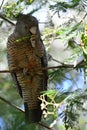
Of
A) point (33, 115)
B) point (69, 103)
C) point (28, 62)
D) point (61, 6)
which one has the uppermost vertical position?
point (61, 6)

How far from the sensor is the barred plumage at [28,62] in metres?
2.38

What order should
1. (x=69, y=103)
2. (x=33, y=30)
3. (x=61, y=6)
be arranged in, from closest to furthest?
(x=69, y=103) → (x=61, y=6) → (x=33, y=30)

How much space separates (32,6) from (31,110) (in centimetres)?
68

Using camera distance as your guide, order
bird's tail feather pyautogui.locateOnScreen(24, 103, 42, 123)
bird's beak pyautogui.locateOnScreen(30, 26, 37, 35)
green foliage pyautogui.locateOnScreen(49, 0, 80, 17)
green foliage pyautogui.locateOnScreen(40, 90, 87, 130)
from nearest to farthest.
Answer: green foliage pyautogui.locateOnScreen(40, 90, 87, 130)
green foliage pyautogui.locateOnScreen(49, 0, 80, 17)
bird's beak pyautogui.locateOnScreen(30, 26, 37, 35)
bird's tail feather pyautogui.locateOnScreen(24, 103, 42, 123)

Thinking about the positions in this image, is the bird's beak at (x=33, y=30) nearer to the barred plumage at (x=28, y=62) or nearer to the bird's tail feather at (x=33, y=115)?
the barred plumage at (x=28, y=62)

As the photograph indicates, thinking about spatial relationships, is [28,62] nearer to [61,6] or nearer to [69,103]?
[61,6]

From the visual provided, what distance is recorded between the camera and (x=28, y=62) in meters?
2.43

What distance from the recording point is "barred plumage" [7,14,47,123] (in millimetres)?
2377

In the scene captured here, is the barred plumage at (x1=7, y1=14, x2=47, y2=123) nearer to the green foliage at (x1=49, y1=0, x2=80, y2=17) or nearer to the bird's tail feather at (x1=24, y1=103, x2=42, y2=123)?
the bird's tail feather at (x1=24, y1=103, x2=42, y2=123)

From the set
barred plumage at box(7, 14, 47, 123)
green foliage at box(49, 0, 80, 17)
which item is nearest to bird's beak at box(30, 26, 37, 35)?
barred plumage at box(7, 14, 47, 123)

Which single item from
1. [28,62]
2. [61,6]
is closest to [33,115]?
[28,62]

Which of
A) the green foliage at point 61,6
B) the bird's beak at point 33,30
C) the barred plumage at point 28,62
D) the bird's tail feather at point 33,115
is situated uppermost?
the green foliage at point 61,6

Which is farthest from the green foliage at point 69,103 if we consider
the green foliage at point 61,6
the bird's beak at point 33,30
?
the bird's beak at point 33,30

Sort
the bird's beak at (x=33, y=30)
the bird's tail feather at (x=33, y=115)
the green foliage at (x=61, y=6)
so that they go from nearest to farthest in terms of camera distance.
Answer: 1. the green foliage at (x=61, y=6)
2. the bird's beak at (x=33, y=30)
3. the bird's tail feather at (x=33, y=115)
